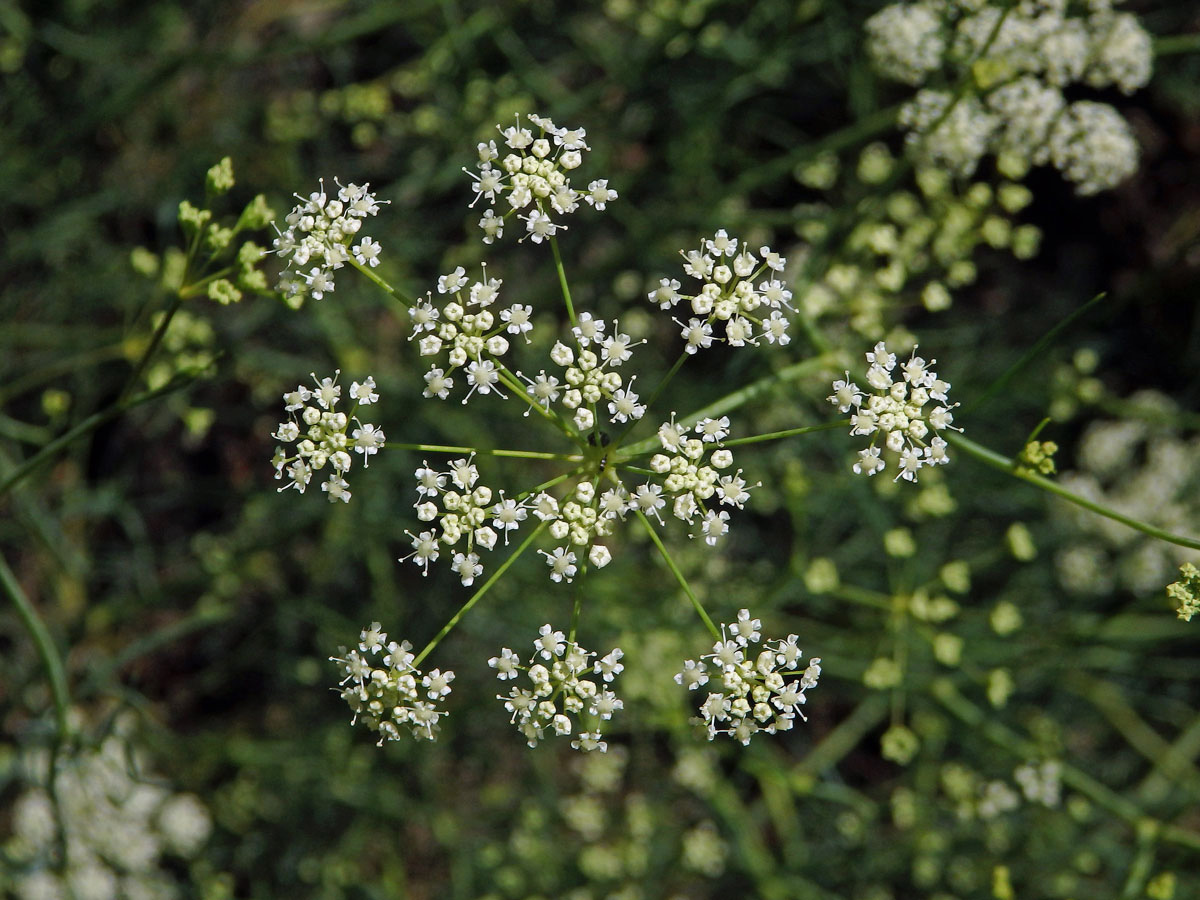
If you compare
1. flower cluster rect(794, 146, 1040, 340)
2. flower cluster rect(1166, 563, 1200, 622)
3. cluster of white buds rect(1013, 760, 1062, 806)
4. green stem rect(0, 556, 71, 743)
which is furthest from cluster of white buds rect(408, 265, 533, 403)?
cluster of white buds rect(1013, 760, 1062, 806)

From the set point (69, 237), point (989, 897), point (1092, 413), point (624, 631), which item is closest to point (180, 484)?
point (69, 237)

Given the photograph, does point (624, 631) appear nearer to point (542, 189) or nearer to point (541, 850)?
point (541, 850)

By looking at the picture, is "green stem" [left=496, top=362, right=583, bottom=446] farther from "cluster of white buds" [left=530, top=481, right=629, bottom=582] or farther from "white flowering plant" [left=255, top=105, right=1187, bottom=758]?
"cluster of white buds" [left=530, top=481, right=629, bottom=582]

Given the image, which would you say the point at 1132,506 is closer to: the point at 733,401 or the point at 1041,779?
the point at 1041,779

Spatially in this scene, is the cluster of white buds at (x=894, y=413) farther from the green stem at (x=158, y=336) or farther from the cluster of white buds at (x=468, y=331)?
the green stem at (x=158, y=336)

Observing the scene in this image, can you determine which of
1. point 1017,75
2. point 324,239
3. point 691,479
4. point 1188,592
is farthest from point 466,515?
point 1017,75

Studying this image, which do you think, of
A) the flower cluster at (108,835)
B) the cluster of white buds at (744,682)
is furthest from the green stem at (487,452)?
the flower cluster at (108,835)
